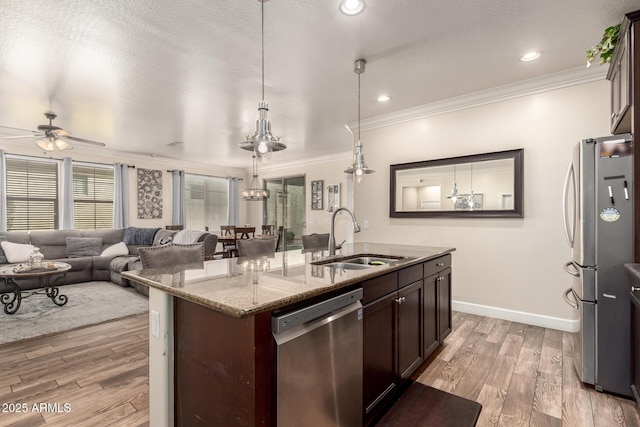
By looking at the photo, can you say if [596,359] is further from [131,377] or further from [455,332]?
[131,377]

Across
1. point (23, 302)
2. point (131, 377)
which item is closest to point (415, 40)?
point (131, 377)

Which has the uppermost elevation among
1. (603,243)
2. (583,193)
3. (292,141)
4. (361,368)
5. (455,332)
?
(292,141)

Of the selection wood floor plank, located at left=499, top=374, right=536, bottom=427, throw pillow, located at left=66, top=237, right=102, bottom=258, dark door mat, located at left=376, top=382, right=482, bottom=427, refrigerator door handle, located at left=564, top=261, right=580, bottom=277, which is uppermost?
refrigerator door handle, located at left=564, top=261, right=580, bottom=277

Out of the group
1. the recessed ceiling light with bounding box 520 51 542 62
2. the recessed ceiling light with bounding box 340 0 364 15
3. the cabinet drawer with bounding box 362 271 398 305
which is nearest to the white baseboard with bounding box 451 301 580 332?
the cabinet drawer with bounding box 362 271 398 305

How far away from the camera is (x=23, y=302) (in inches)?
159

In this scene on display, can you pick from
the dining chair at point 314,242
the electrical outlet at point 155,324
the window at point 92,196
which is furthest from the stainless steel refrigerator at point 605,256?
the window at point 92,196

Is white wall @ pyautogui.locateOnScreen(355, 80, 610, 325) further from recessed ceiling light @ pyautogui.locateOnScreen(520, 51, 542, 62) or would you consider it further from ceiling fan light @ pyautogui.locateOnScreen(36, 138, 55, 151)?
ceiling fan light @ pyautogui.locateOnScreen(36, 138, 55, 151)

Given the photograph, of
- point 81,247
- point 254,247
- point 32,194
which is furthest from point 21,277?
point 254,247

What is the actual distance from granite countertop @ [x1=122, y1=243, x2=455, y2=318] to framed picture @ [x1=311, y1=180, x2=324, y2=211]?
5.39 m

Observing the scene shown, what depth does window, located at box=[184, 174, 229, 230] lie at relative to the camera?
796 centimetres

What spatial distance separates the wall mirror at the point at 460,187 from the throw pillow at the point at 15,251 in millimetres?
5818

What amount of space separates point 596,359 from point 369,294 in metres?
1.74

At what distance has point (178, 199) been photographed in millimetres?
7488

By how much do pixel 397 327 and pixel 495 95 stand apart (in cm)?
300
